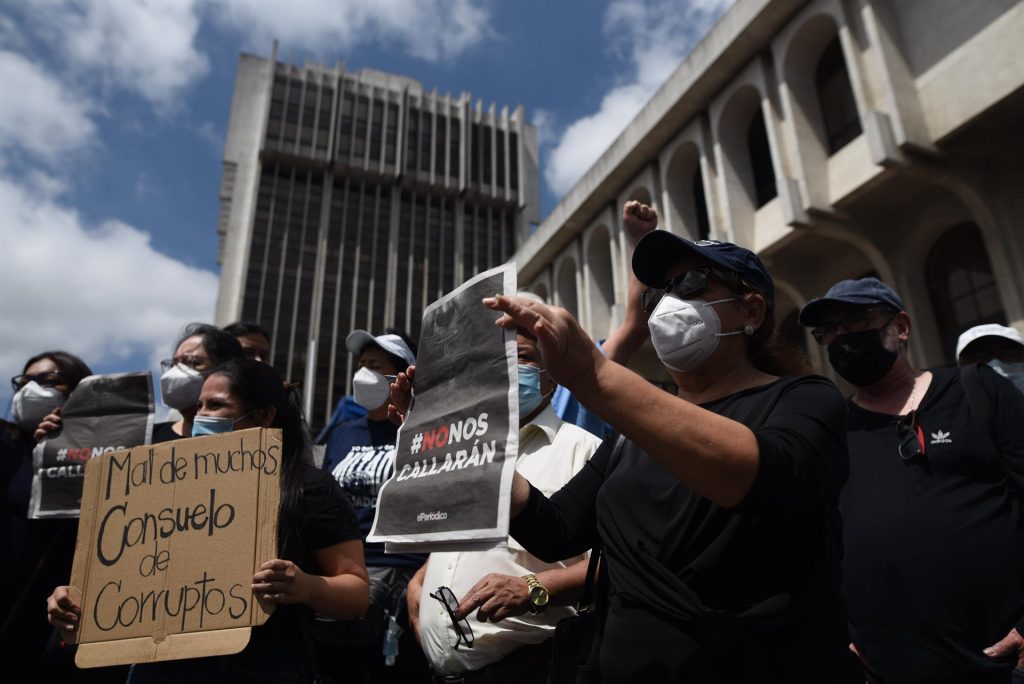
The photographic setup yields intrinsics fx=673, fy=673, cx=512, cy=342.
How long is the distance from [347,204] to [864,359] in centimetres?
6403

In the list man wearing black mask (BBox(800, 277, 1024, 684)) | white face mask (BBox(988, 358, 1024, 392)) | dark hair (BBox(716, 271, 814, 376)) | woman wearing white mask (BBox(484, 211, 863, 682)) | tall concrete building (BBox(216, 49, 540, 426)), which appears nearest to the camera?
woman wearing white mask (BBox(484, 211, 863, 682))

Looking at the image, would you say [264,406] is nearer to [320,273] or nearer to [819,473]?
[819,473]

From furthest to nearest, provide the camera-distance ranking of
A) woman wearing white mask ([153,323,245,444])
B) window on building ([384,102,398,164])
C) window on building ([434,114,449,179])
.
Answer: window on building ([434,114,449,179]) → window on building ([384,102,398,164]) → woman wearing white mask ([153,323,245,444])

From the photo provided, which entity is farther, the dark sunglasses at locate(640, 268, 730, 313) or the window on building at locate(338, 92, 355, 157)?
the window on building at locate(338, 92, 355, 157)

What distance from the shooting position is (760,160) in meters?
14.9

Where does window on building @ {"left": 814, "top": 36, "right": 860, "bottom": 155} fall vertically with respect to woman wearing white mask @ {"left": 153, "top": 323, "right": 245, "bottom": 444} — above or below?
above

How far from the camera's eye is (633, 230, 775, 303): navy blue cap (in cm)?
178

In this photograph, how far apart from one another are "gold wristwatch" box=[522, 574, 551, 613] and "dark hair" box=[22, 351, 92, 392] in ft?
11.1

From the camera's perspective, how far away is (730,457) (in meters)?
1.29

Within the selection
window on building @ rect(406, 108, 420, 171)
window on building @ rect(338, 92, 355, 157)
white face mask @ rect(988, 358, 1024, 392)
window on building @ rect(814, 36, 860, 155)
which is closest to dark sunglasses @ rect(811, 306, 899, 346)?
white face mask @ rect(988, 358, 1024, 392)

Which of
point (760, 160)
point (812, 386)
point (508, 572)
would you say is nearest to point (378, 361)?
point (508, 572)

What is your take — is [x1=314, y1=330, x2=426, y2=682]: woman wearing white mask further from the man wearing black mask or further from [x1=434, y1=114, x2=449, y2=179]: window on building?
[x1=434, y1=114, x2=449, y2=179]: window on building

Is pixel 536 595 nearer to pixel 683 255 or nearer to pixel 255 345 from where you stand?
pixel 683 255

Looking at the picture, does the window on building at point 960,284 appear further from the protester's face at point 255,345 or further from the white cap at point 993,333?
the protester's face at point 255,345
